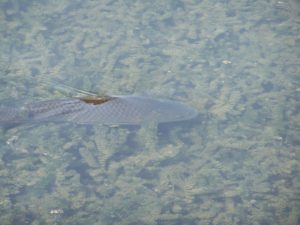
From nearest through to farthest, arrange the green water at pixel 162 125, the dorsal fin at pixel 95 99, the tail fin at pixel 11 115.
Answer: the green water at pixel 162 125, the tail fin at pixel 11 115, the dorsal fin at pixel 95 99

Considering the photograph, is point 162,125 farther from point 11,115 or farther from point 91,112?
point 11,115

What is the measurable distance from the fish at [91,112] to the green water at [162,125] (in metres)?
0.09

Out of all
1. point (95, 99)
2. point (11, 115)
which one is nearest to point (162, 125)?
point (95, 99)

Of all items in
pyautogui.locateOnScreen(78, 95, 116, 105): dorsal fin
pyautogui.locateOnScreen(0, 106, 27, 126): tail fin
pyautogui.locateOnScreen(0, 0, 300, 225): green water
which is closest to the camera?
pyautogui.locateOnScreen(0, 0, 300, 225): green water

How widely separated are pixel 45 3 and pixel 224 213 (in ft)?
12.2

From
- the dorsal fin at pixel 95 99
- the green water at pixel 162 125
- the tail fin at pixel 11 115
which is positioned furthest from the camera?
the dorsal fin at pixel 95 99

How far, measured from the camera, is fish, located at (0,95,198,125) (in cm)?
427

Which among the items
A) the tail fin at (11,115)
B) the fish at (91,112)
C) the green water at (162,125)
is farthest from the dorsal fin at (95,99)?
the tail fin at (11,115)

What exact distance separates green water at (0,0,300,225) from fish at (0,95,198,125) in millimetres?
92

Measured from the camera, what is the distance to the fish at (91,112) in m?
4.27

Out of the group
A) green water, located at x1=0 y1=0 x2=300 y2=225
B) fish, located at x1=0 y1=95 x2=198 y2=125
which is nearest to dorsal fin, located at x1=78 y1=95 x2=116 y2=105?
fish, located at x1=0 y1=95 x2=198 y2=125

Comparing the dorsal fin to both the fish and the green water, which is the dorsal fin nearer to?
the fish

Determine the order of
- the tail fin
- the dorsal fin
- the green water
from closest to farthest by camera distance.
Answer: the green water
the tail fin
the dorsal fin

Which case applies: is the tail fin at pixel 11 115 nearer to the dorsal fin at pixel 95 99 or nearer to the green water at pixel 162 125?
the green water at pixel 162 125
